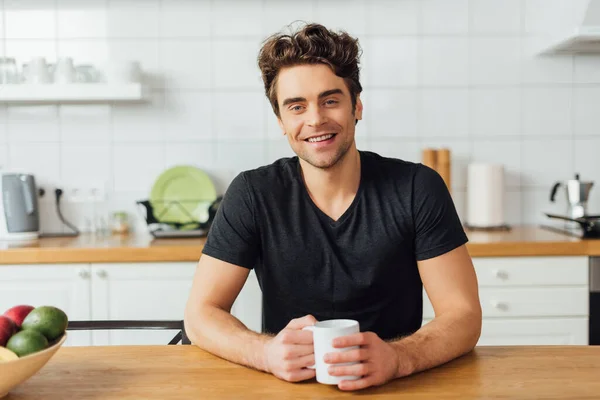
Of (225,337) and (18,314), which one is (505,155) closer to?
(225,337)

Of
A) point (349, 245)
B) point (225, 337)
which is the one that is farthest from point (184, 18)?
point (225, 337)

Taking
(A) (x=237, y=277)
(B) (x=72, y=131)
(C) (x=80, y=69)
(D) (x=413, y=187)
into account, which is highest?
(C) (x=80, y=69)

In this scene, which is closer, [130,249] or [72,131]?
[130,249]

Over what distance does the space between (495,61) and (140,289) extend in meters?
1.88

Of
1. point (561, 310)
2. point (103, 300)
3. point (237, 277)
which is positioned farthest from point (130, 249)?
point (561, 310)

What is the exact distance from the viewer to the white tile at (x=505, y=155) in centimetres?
327

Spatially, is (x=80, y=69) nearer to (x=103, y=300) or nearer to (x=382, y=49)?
(x=103, y=300)

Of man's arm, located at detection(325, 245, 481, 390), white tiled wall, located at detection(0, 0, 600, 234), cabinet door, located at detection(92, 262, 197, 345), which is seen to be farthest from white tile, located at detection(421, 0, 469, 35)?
man's arm, located at detection(325, 245, 481, 390)

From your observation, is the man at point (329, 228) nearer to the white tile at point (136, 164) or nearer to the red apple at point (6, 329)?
the red apple at point (6, 329)

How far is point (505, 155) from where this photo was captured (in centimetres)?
327

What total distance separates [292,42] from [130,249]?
1.31 meters

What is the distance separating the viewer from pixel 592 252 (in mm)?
2627

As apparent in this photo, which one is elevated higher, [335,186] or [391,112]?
[391,112]

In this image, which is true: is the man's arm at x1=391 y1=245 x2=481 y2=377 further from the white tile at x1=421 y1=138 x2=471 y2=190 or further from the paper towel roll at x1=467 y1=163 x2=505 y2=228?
the white tile at x1=421 y1=138 x2=471 y2=190
